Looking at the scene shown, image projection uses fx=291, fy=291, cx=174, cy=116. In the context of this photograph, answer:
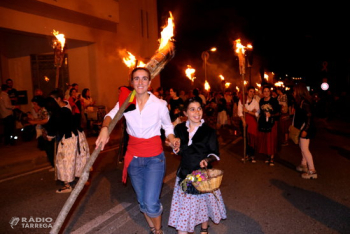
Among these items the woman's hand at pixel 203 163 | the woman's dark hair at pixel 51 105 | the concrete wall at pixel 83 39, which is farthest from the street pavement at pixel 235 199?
the concrete wall at pixel 83 39

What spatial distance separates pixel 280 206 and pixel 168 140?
2.40m

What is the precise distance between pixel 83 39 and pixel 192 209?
469 inches

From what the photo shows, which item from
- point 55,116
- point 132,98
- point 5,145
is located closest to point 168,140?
point 132,98

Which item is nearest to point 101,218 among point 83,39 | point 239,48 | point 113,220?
point 113,220

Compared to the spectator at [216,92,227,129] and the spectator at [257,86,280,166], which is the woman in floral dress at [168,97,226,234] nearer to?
the spectator at [257,86,280,166]

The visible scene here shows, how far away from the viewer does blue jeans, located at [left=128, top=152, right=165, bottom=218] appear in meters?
3.37

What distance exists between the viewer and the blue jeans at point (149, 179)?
337cm

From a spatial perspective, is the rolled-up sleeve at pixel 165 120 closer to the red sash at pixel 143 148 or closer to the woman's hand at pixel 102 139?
the red sash at pixel 143 148

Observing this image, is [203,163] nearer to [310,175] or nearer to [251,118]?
[310,175]

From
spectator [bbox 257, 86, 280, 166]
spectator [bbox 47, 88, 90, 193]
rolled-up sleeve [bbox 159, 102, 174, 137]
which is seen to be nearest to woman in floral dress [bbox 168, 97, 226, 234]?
rolled-up sleeve [bbox 159, 102, 174, 137]

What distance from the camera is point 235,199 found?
16.5 feet

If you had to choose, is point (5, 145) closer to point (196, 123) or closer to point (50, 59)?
point (50, 59)

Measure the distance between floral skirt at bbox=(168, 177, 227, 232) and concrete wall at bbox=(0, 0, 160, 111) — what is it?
1001 centimetres

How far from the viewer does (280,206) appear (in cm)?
471
